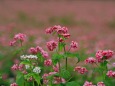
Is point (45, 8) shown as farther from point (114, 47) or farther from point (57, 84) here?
point (57, 84)

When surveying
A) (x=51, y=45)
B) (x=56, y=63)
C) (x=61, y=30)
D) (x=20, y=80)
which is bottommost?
(x=20, y=80)

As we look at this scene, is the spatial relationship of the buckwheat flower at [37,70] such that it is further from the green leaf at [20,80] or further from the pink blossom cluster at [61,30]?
the pink blossom cluster at [61,30]

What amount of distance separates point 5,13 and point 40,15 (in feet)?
5.36

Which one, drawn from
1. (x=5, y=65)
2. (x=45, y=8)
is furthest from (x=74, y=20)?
(x=5, y=65)

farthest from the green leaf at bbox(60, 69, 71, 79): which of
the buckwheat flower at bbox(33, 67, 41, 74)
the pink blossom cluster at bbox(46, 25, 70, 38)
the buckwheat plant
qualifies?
the pink blossom cluster at bbox(46, 25, 70, 38)

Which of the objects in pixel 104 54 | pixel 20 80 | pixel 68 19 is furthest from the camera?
pixel 68 19

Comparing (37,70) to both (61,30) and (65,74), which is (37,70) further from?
(61,30)

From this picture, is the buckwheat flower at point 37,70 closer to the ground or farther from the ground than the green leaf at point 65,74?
farther from the ground

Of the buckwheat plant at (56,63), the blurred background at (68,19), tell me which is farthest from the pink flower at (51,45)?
the blurred background at (68,19)

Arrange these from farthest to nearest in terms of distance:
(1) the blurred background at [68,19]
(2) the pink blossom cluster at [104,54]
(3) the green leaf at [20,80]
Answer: (1) the blurred background at [68,19] < (3) the green leaf at [20,80] < (2) the pink blossom cluster at [104,54]

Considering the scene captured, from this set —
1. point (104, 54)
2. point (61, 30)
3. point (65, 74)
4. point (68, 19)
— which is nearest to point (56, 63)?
point (65, 74)

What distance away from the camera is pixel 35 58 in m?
4.36

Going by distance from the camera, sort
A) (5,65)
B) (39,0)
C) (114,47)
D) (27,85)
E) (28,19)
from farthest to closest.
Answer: (39,0)
(28,19)
(114,47)
(5,65)
(27,85)

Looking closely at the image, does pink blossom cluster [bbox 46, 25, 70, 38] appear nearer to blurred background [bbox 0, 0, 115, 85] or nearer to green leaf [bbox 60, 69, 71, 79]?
green leaf [bbox 60, 69, 71, 79]
